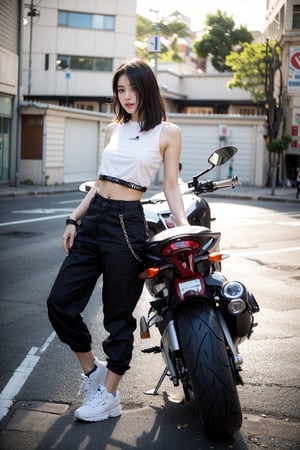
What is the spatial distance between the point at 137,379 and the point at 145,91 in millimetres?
1898

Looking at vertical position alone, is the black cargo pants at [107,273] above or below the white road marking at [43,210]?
above

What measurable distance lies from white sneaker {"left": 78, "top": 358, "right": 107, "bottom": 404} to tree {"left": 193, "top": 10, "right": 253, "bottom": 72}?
5976cm

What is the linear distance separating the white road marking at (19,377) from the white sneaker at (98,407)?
446 millimetres

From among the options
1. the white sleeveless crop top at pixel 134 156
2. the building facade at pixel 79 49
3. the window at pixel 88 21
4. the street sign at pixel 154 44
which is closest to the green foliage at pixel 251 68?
the street sign at pixel 154 44

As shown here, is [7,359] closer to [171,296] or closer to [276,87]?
[171,296]

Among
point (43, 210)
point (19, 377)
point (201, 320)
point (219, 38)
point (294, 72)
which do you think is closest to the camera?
point (201, 320)

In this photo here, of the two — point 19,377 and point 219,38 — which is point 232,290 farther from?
point 219,38

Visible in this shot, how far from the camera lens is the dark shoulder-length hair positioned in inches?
139

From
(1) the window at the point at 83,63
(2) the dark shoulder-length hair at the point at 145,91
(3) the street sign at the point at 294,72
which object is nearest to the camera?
(2) the dark shoulder-length hair at the point at 145,91

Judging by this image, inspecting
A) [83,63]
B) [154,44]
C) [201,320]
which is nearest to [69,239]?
[201,320]

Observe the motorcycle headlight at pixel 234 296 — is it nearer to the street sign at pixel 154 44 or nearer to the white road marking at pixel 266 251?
the white road marking at pixel 266 251

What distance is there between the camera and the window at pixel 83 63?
44312mm

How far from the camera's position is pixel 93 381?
3.64 meters

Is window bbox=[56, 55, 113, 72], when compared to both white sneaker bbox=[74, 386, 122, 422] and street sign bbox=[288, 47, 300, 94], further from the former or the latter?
white sneaker bbox=[74, 386, 122, 422]
